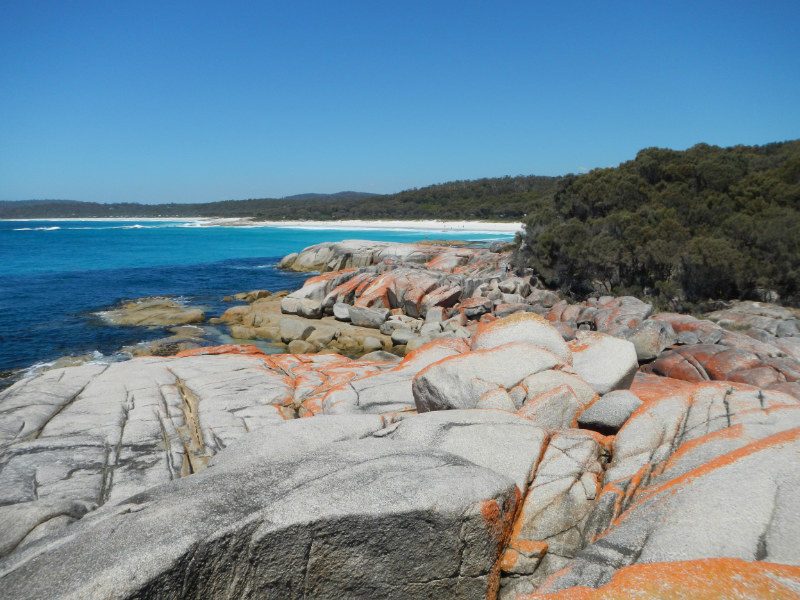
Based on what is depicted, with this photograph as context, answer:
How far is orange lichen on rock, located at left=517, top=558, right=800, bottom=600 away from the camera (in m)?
3.52

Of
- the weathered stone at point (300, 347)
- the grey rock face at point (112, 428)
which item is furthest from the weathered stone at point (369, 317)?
the grey rock face at point (112, 428)

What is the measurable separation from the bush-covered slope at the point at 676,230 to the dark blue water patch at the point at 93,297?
19303 mm

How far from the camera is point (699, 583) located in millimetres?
3660

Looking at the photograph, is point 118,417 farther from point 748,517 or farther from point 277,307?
point 277,307

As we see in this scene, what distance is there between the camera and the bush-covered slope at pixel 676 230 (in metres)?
21.3

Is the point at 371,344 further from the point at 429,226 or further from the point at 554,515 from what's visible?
the point at 429,226

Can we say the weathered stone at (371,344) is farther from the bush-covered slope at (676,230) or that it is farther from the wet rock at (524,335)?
the bush-covered slope at (676,230)

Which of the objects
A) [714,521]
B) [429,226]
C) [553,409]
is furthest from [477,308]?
[429,226]

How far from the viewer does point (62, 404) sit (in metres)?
10.5

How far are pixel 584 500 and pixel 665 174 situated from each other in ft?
104

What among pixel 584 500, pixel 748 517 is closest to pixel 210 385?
pixel 584 500

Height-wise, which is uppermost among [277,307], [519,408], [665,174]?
[665,174]

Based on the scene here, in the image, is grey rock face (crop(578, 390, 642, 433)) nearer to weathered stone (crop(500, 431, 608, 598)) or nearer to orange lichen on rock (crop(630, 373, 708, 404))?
weathered stone (crop(500, 431, 608, 598))

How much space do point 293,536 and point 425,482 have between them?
132 cm
